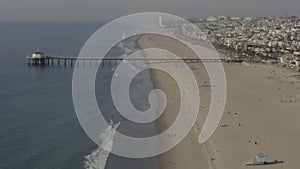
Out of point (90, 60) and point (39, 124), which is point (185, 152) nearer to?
point (39, 124)

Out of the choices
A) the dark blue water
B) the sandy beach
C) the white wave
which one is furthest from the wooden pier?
the white wave

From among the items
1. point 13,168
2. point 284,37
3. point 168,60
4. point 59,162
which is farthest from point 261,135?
point 284,37

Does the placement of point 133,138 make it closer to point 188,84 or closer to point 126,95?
point 126,95

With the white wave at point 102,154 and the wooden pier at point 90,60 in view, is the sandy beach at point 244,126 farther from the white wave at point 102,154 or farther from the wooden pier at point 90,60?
the wooden pier at point 90,60

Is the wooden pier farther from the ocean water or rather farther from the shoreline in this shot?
the shoreline

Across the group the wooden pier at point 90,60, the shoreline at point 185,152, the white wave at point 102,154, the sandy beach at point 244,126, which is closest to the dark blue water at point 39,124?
the white wave at point 102,154
